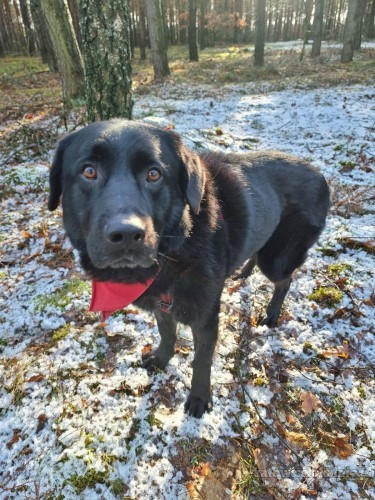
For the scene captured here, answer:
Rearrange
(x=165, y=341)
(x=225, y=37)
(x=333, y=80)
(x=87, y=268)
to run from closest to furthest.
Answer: (x=87, y=268) < (x=165, y=341) < (x=333, y=80) < (x=225, y=37)

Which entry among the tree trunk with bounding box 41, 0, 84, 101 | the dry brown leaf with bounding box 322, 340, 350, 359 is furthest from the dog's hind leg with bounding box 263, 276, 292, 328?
the tree trunk with bounding box 41, 0, 84, 101

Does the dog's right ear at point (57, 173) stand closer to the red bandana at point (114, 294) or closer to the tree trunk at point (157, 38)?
the red bandana at point (114, 294)

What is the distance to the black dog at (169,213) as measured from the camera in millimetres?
1881

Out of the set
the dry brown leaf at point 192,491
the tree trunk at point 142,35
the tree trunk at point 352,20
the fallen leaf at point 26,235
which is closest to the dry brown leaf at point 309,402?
the dry brown leaf at point 192,491

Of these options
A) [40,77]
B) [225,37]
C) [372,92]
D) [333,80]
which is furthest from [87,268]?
[225,37]

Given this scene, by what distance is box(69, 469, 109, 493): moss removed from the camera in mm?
2141

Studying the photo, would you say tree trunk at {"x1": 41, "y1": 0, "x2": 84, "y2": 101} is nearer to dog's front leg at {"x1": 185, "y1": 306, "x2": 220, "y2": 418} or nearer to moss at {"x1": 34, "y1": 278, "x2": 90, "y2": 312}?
moss at {"x1": 34, "y1": 278, "x2": 90, "y2": 312}

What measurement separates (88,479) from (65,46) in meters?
8.65

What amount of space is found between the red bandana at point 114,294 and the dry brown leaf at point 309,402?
156 cm

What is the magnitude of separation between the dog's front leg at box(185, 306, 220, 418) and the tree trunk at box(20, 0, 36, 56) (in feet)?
112

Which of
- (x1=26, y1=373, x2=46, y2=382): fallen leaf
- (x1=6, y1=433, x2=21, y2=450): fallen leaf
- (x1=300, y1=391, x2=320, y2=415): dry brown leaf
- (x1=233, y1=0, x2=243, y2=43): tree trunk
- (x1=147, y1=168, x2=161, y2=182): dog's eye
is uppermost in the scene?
(x1=233, y1=0, x2=243, y2=43): tree trunk

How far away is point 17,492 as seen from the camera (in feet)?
6.95

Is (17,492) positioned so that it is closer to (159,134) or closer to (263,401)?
(263,401)

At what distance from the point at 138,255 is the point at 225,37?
4213 cm
